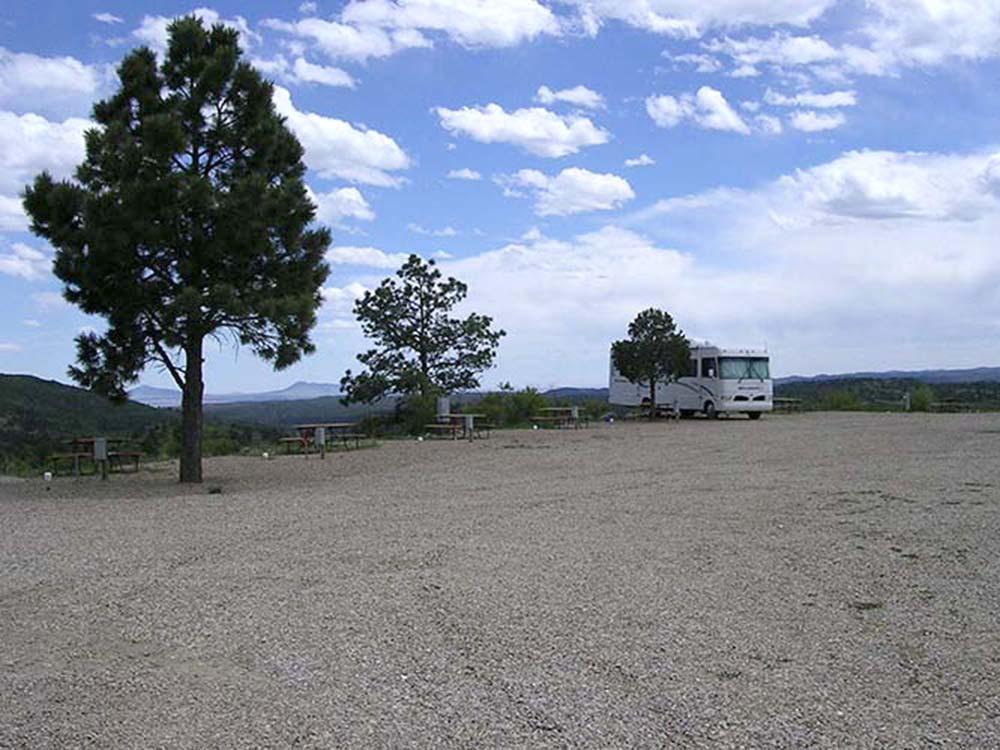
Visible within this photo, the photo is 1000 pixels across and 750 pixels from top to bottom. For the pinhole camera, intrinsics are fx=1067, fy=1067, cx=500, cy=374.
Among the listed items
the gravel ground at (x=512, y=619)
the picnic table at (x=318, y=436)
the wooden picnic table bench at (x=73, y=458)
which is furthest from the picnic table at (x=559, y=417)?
the gravel ground at (x=512, y=619)

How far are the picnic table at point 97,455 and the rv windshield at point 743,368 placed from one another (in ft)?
64.2

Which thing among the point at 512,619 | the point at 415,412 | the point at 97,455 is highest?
the point at 415,412

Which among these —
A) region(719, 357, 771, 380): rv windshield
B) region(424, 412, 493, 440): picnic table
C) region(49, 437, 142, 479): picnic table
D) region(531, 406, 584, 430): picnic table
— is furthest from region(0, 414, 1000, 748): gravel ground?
region(719, 357, 771, 380): rv windshield

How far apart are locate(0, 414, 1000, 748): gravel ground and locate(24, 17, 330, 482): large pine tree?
111 inches

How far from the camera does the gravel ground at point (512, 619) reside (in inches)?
180

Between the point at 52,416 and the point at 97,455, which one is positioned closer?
the point at 97,455

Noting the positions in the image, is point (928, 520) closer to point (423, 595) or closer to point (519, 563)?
point (519, 563)

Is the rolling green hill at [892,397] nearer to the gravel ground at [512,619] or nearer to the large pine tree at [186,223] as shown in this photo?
the gravel ground at [512,619]

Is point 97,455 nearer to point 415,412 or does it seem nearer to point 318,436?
point 318,436

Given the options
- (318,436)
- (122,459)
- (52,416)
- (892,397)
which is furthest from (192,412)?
(892,397)

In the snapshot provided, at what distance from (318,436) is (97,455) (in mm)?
5876

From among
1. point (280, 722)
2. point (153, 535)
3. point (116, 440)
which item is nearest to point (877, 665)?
point (280, 722)

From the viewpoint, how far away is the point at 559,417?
1243 inches

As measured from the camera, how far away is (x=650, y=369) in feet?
115
